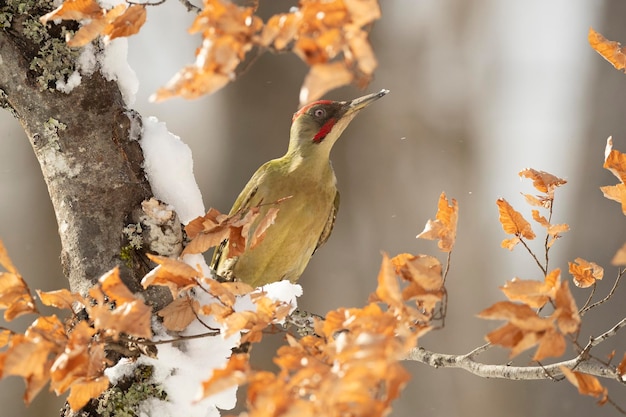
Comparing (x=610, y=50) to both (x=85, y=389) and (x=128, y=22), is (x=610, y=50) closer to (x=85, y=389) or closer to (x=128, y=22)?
(x=128, y=22)

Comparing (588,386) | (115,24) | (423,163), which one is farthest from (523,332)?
(423,163)

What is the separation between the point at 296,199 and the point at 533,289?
58.2 inches

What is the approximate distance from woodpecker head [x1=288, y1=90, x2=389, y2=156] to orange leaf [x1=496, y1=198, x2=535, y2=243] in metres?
1.13

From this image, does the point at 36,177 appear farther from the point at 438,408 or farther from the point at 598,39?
the point at 598,39

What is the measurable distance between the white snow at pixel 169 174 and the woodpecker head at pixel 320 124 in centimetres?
92

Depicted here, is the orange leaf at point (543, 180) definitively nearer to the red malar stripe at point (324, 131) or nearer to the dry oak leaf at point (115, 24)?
the dry oak leaf at point (115, 24)

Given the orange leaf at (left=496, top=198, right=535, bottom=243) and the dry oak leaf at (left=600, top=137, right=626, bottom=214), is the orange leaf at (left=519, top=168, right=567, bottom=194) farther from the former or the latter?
Answer: the dry oak leaf at (left=600, top=137, right=626, bottom=214)

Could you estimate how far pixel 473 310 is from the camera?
600 cm

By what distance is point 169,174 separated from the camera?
1799 millimetres

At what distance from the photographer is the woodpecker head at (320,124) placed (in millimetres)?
2715

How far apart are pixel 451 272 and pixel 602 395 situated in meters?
5.12

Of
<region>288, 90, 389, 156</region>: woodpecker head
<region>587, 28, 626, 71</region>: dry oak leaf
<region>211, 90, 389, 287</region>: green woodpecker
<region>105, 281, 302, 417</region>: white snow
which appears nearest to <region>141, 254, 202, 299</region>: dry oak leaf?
<region>105, 281, 302, 417</region>: white snow

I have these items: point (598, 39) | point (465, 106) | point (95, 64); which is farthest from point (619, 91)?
point (95, 64)

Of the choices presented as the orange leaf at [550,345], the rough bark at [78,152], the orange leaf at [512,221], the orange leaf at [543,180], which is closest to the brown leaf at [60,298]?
the rough bark at [78,152]
